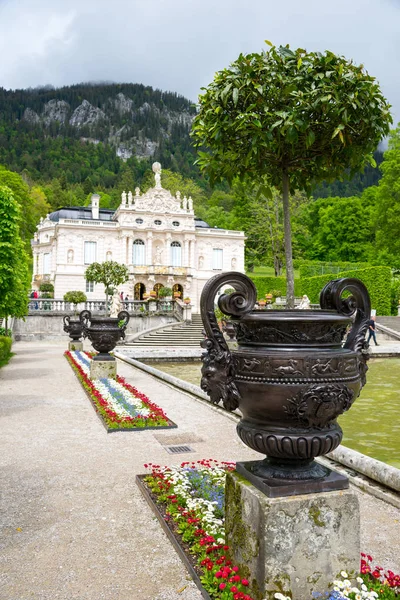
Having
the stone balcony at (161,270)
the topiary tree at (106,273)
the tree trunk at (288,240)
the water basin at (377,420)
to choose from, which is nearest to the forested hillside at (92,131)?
the stone balcony at (161,270)

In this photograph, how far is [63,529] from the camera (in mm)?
3648

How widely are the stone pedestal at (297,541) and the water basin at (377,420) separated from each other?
288cm

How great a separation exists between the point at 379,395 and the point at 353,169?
6601 millimetres

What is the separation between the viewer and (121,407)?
7988mm

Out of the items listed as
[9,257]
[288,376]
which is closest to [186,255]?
[9,257]

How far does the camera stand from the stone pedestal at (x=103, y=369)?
1124 centimetres

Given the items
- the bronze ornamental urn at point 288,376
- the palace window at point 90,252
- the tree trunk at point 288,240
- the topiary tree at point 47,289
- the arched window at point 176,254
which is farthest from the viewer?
the arched window at point 176,254

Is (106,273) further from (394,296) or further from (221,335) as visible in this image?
(221,335)

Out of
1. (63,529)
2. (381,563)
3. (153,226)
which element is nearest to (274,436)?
(381,563)

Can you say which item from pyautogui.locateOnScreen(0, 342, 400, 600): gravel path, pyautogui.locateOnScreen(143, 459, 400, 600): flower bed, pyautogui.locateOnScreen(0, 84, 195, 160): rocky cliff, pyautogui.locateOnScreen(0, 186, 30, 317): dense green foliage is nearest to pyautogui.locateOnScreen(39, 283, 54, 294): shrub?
pyautogui.locateOnScreen(0, 186, 30, 317): dense green foliage

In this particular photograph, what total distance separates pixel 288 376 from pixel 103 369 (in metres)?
9.25

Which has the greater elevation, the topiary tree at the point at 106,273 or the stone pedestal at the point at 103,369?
the topiary tree at the point at 106,273

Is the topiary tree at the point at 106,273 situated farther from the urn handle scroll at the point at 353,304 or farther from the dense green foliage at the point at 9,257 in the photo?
the urn handle scroll at the point at 353,304

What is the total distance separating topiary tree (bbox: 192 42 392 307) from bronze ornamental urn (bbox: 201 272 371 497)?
4.71 ft
